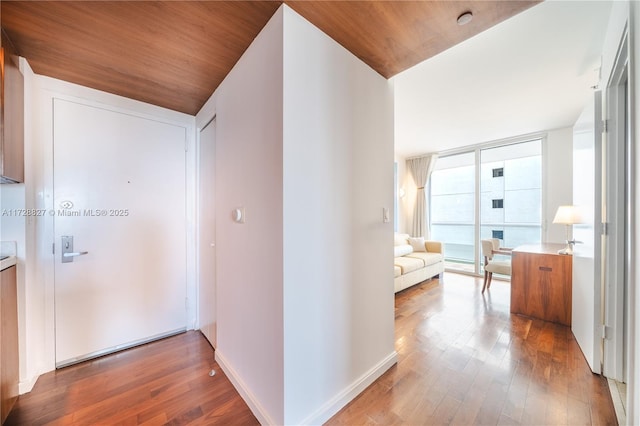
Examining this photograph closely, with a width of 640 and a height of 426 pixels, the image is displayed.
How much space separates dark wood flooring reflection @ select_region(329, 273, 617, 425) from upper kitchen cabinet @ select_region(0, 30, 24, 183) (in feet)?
8.41

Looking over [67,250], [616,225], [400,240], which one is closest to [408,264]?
[400,240]

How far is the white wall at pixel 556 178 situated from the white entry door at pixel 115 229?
5871 mm

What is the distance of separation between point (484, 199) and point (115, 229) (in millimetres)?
6071

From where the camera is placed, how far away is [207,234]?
94.7 inches

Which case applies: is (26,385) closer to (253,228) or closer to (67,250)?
(67,250)

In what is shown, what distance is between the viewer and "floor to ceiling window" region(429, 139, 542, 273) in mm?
4496

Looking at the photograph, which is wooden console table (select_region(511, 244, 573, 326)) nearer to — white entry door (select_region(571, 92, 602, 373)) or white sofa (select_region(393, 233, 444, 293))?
white entry door (select_region(571, 92, 602, 373))

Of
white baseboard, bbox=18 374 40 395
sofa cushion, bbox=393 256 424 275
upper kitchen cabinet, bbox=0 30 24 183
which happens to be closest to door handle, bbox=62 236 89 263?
upper kitchen cabinet, bbox=0 30 24 183

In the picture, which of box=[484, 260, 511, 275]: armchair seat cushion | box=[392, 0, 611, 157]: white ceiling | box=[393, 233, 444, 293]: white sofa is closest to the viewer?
box=[392, 0, 611, 157]: white ceiling

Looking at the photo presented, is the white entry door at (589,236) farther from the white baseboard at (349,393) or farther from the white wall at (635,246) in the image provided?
the white baseboard at (349,393)

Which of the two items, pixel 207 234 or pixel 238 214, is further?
pixel 207 234

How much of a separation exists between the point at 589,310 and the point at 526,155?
12.2ft

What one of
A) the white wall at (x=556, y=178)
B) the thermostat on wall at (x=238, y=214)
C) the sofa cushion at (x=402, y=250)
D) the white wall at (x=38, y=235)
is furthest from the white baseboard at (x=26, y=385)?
the white wall at (x=556, y=178)

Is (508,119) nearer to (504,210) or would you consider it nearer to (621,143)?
(504,210)
